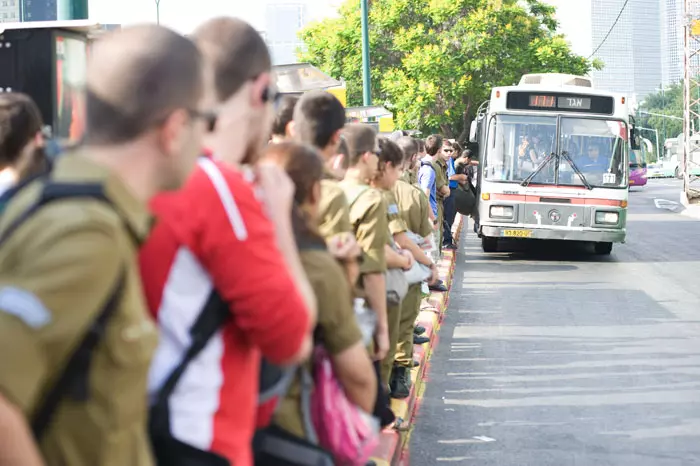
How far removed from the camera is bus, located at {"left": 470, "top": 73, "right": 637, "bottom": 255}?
17703 millimetres

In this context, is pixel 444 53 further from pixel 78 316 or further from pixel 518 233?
pixel 78 316

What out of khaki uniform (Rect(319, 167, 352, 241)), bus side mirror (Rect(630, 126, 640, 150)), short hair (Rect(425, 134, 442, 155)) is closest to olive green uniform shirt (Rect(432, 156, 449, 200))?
short hair (Rect(425, 134, 442, 155))

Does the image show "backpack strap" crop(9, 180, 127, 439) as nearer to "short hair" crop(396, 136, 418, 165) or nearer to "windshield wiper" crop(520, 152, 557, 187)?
"short hair" crop(396, 136, 418, 165)

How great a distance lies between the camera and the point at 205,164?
7.97 feet

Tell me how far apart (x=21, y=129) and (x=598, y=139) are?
15.0 metres

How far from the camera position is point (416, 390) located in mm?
8438

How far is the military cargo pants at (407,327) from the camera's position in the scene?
7660mm

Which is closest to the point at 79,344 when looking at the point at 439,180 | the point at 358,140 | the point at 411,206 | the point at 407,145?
the point at 358,140

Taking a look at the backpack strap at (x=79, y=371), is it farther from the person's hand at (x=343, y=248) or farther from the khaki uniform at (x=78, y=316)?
the person's hand at (x=343, y=248)

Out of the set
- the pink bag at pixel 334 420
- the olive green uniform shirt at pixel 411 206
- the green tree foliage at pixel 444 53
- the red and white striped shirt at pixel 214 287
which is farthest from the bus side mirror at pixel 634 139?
the green tree foliage at pixel 444 53

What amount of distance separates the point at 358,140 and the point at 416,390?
3204mm

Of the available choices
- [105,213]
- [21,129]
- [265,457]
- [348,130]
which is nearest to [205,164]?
[105,213]

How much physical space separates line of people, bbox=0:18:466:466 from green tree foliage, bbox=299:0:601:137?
37184mm

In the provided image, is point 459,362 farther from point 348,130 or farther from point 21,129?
point 21,129
